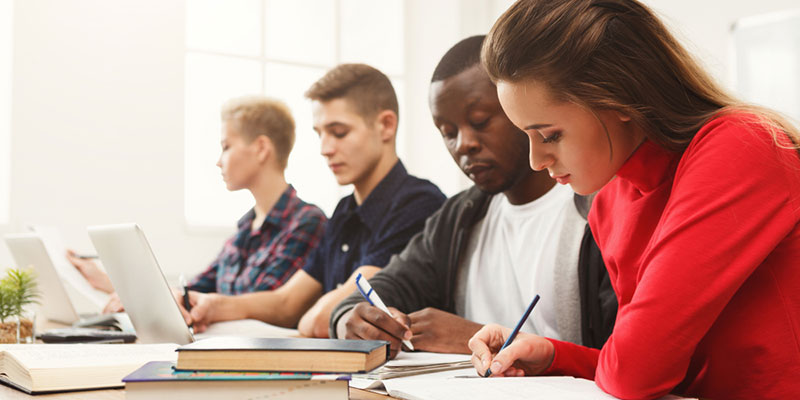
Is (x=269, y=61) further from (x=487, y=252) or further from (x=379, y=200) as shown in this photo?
(x=487, y=252)

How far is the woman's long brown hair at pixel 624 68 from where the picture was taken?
86cm

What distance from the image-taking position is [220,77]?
14.5ft

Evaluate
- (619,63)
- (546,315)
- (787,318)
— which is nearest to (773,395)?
(787,318)

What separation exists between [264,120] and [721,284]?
216cm

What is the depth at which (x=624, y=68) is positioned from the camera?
86 cm

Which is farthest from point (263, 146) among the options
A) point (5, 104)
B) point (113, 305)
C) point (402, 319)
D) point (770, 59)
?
point (770, 59)

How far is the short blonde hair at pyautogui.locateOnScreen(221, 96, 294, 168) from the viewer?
8.80 ft

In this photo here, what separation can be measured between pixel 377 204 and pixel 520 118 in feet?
3.89

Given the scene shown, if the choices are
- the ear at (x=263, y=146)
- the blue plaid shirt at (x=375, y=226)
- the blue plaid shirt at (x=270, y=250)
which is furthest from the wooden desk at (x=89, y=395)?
the ear at (x=263, y=146)

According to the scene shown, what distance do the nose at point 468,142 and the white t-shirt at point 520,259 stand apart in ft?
0.58

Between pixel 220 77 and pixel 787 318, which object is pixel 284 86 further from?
pixel 787 318

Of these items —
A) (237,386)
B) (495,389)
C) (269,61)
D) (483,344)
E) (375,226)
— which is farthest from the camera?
(269,61)

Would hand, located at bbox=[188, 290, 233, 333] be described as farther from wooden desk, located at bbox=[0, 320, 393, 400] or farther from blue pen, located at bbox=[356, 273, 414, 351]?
wooden desk, located at bbox=[0, 320, 393, 400]

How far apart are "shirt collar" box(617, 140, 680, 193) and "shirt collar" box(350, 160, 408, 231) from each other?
3.86 ft
